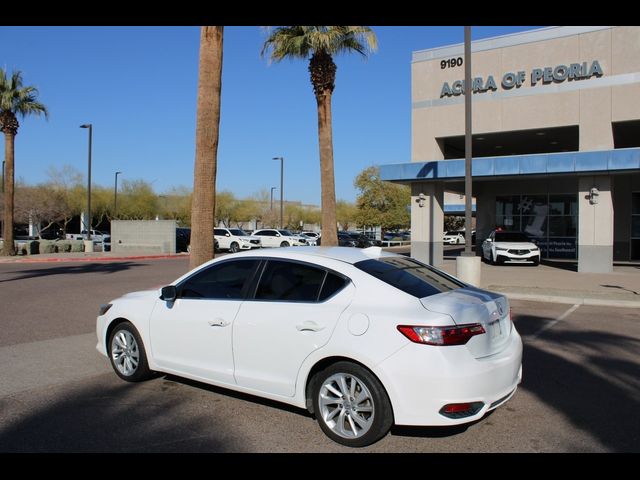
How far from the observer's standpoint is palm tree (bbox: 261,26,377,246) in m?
17.0

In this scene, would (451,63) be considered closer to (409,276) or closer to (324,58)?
(324,58)

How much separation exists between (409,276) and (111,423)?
2928 millimetres

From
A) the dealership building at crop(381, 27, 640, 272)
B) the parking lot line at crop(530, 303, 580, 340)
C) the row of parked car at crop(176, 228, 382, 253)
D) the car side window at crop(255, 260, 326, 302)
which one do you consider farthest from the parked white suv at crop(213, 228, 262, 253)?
the car side window at crop(255, 260, 326, 302)

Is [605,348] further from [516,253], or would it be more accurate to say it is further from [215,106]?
[516,253]

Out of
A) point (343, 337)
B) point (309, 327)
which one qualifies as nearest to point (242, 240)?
point (309, 327)

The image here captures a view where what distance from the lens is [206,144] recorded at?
10.7 m

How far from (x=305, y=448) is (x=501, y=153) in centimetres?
2686

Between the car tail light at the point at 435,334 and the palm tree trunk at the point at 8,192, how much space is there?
98.4ft

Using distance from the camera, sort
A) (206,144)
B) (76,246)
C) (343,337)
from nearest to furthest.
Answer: (343,337)
(206,144)
(76,246)

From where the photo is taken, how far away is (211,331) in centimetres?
516

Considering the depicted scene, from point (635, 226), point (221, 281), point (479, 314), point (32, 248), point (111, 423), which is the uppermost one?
point (635, 226)

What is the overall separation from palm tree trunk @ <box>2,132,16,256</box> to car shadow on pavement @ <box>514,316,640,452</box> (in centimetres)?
2804

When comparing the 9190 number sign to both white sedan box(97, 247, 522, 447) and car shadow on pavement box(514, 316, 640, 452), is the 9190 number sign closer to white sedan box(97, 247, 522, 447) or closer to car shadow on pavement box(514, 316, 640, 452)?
car shadow on pavement box(514, 316, 640, 452)
